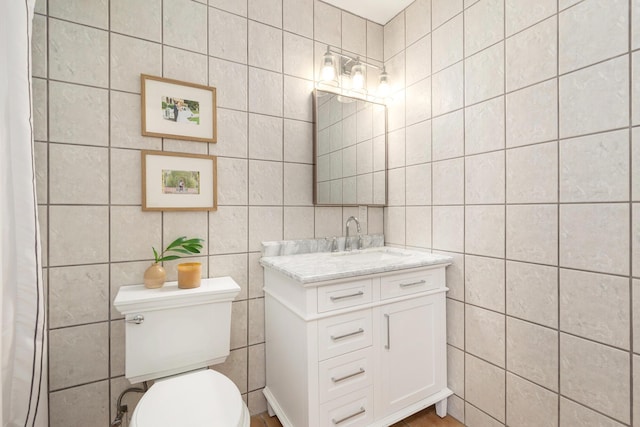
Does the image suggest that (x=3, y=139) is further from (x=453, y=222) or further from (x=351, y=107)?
(x=453, y=222)

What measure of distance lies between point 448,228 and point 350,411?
40.8 inches

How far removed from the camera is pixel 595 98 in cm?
109

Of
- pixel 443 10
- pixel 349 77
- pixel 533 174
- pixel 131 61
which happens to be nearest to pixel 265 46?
pixel 349 77

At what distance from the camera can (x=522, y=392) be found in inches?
51.4

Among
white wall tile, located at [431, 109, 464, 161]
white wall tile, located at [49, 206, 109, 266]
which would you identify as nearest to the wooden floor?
white wall tile, located at [49, 206, 109, 266]

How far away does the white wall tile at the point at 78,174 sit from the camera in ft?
4.09

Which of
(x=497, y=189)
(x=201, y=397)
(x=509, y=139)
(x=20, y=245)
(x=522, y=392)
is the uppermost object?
(x=509, y=139)

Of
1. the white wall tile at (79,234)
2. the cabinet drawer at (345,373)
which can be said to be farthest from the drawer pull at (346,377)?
the white wall tile at (79,234)

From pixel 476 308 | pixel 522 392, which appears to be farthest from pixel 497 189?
pixel 522 392

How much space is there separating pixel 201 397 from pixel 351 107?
1.71 meters

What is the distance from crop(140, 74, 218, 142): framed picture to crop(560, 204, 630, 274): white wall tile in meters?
1.63

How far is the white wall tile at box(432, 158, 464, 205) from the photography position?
5.17 feet

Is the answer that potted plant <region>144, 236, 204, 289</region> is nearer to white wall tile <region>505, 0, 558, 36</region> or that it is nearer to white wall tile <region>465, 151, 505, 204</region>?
white wall tile <region>465, 151, 505, 204</region>

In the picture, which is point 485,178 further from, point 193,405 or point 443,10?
point 193,405
